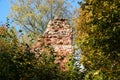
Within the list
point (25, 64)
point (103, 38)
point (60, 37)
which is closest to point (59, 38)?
point (60, 37)

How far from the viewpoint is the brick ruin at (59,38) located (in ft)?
40.5

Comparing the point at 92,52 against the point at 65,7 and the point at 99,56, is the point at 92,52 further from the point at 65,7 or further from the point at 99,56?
→ the point at 65,7

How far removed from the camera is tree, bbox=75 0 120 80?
1028 cm

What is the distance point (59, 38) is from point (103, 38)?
9.54 feet

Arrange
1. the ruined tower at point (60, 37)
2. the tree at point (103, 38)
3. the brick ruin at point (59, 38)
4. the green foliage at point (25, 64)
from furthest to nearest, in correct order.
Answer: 1. the ruined tower at point (60, 37)
2. the brick ruin at point (59, 38)
3. the tree at point (103, 38)
4. the green foliage at point (25, 64)

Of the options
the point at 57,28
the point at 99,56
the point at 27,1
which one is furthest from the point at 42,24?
the point at 99,56

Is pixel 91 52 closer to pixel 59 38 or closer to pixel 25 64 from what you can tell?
pixel 59 38

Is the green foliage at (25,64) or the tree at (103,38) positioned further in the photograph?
the tree at (103,38)

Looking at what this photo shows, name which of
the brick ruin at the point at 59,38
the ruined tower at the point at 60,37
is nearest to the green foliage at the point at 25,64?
the brick ruin at the point at 59,38

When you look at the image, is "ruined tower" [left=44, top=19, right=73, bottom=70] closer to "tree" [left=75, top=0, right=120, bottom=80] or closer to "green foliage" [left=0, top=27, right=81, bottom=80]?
"tree" [left=75, top=0, right=120, bottom=80]

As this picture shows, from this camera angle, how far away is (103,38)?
10.5 meters

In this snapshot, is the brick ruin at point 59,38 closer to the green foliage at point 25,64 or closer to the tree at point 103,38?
the tree at point 103,38

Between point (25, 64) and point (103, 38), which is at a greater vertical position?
point (103, 38)

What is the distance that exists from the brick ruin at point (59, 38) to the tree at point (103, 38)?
119 centimetres
